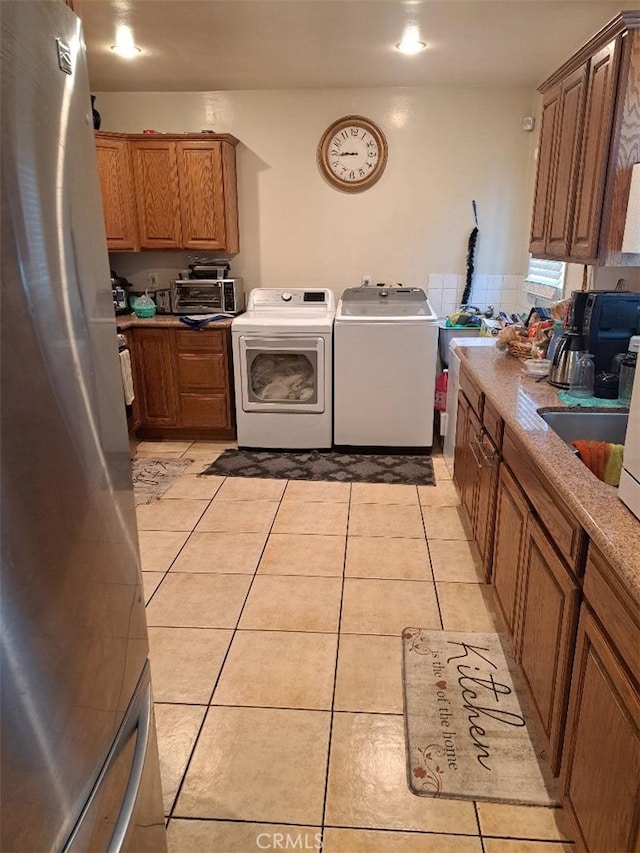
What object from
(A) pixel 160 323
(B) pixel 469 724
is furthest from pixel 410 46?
(B) pixel 469 724

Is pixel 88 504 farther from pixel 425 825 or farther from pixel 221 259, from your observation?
pixel 221 259

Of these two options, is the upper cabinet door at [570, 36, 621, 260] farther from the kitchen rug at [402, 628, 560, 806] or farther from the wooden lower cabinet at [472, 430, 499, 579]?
the kitchen rug at [402, 628, 560, 806]

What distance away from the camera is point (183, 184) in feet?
13.5

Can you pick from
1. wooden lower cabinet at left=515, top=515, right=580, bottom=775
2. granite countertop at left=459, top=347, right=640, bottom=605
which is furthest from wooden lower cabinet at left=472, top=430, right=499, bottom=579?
wooden lower cabinet at left=515, top=515, right=580, bottom=775

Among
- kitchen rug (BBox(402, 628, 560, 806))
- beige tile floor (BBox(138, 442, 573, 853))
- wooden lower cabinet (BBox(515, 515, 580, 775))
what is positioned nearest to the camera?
wooden lower cabinet (BBox(515, 515, 580, 775))

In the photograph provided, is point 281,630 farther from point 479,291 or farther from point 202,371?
point 479,291

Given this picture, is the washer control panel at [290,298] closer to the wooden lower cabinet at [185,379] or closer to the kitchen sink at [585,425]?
the wooden lower cabinet at [185,379]

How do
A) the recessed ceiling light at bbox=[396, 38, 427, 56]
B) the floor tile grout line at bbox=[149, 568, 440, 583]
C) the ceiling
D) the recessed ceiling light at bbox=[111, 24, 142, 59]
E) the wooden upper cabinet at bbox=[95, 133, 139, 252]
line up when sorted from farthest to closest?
1. the wooden upper cabinet at bbox=[95, 133, 139, 252]
2. the recessed ceiling light at bbox=[396, 38, 427, 56]
3. the recessed ceiling light at bbox=[111, 24, 142, 59]
4. the ceiling
5. the floor tile grout line at bbox=[149, 568, 440, 583]

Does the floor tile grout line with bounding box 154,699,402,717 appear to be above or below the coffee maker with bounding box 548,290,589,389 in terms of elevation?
below

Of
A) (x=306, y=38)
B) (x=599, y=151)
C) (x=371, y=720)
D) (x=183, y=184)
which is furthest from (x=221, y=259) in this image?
(x=371, y=720)

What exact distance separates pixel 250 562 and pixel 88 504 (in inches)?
75.0

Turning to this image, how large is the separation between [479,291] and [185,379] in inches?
90.0

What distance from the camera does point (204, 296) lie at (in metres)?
4.29

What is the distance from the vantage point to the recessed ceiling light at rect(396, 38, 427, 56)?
3.21 m
